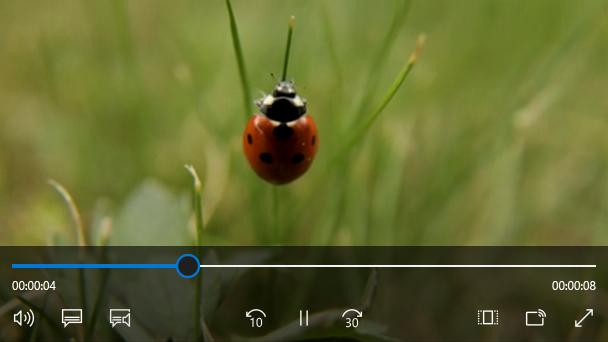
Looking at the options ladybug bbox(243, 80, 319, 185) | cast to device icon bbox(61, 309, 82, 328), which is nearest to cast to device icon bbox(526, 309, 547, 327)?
ladybug bbox(243, 80, 319, 185)

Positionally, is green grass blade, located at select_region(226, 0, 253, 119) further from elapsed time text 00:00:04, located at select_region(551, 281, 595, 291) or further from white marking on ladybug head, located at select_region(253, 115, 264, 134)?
elapsed time text 00:00:04, located at select_region(551, 281, 595, 291)

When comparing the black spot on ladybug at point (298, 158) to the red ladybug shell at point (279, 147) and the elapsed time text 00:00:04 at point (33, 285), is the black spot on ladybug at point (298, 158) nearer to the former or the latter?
the red ladybug shell at point (279, 147)

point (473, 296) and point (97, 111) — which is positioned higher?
point (97, 111)

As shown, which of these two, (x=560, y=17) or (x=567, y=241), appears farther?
(x=560, y=17)

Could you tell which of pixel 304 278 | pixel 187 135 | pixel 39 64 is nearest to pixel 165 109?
pixel 187 135

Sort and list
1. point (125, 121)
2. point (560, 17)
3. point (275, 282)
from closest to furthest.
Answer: point (275, 282) → point (125, 121) → point (560, 17)

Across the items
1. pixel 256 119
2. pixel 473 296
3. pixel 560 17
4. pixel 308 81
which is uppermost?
pixel 560 17

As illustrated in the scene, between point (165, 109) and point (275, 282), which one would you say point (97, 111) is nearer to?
point (165, 109)

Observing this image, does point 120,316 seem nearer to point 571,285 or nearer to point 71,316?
point 71,316
